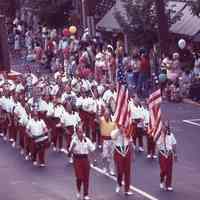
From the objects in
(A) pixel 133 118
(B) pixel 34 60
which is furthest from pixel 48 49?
(A) pixel 133 118

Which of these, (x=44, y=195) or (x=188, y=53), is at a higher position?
(x=188, y=53)

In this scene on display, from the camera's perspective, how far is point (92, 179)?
2369 cm

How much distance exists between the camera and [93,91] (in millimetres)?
29250

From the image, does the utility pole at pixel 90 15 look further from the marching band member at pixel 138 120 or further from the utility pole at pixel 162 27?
the marching band member at pixel 138 120

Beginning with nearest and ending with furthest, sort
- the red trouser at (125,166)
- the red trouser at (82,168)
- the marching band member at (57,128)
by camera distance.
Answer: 1. the red trouser at (82,168)
2. the red trouser at (125,166)
3. the marching band member at (57,128)

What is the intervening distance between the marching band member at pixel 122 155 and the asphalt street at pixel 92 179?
0.39m

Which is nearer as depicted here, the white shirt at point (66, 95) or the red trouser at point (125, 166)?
the red trouser at point (125, 166)

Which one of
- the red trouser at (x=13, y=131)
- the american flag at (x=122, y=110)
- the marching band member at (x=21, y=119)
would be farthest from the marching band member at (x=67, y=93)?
the american flag at (x=122, y=110)

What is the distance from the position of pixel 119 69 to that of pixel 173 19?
356 cm

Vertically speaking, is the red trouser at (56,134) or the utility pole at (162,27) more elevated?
the utility pole at (162,27)

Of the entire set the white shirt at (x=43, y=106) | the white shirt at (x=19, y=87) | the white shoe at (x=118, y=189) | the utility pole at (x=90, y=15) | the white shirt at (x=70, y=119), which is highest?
the utility pole at (x=90, y=15)

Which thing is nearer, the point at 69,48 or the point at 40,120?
the point at 40,120

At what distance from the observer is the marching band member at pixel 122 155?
2216cm

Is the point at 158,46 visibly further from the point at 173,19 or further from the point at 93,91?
the point at 93,91
